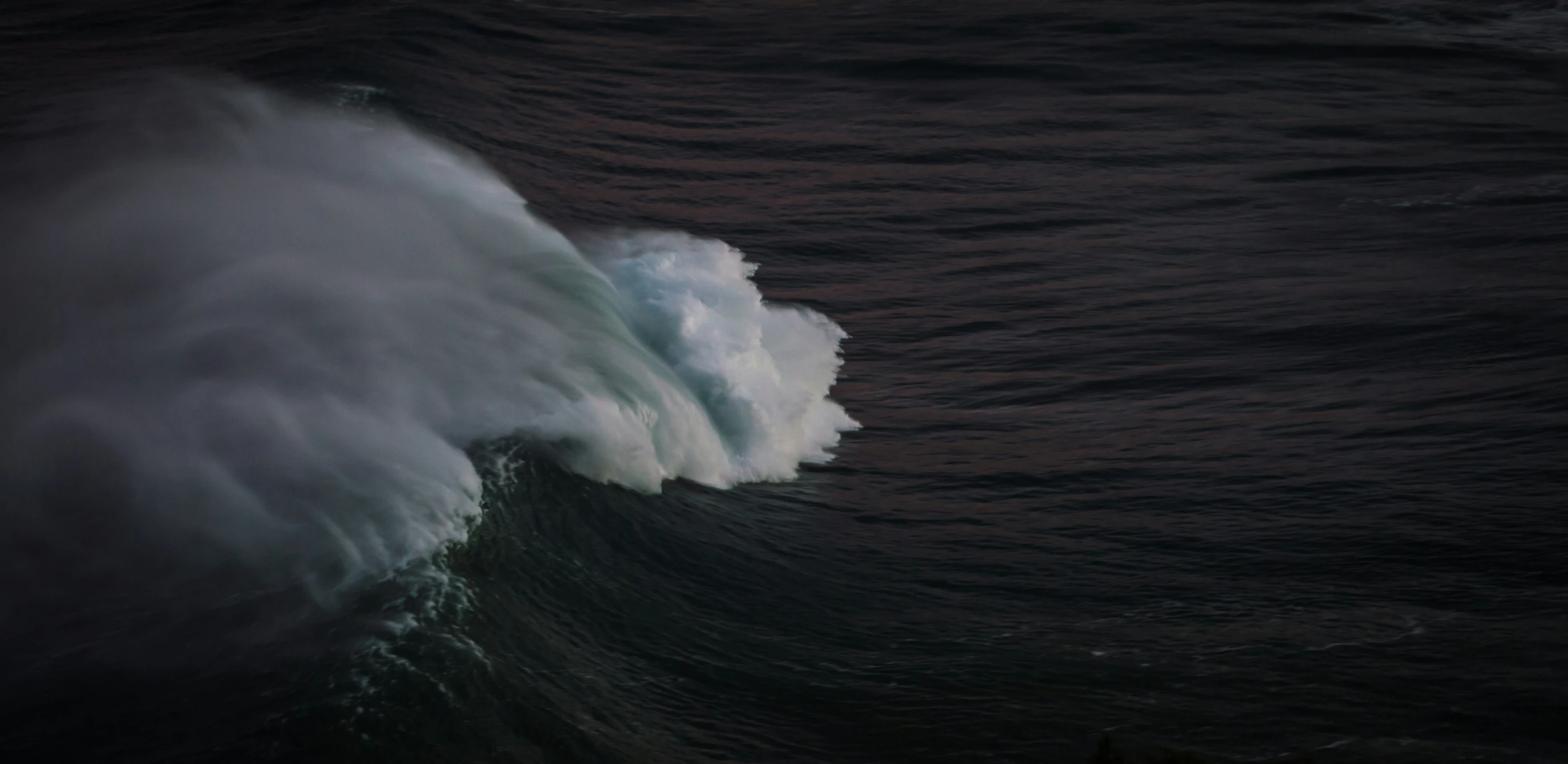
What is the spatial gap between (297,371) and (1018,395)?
7738mm

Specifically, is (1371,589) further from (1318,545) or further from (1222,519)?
(1222,519)

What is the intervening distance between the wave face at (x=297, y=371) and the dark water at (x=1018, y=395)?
509 millimetres

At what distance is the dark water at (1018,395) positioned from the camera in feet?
25.4

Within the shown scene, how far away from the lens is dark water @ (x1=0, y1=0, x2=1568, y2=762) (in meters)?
7.73

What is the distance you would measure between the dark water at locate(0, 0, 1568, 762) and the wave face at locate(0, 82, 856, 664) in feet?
1.67

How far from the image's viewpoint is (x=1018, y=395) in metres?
14.8

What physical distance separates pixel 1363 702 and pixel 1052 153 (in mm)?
15898

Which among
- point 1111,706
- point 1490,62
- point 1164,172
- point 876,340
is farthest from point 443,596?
point 1490,62

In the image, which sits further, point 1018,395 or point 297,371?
point 1018,395

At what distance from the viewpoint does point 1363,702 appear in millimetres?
8172

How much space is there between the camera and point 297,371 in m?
9.45

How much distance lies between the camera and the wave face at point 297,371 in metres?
7.67

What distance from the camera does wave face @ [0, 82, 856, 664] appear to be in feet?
25.2

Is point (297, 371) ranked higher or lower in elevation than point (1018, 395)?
higher
